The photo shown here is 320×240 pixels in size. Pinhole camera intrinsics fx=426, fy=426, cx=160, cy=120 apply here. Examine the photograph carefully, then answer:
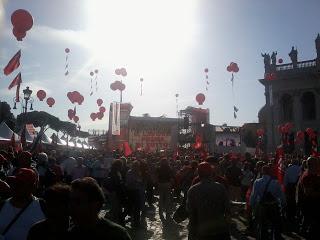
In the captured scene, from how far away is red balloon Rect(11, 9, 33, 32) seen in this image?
9.92 meters

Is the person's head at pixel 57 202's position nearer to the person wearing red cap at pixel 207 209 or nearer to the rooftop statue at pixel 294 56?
the person wearing red cap at pixel 207 209

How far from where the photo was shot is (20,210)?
421 centimetres

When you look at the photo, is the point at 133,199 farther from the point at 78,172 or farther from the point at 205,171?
the point at 205,171

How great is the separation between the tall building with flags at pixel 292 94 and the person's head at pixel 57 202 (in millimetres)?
37062

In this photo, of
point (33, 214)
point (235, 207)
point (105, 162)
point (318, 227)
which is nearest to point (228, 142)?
point (105, 162)

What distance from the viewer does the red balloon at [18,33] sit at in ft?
33.1

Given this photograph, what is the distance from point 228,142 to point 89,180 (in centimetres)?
3452

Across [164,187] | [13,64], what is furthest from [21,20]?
[164,187]

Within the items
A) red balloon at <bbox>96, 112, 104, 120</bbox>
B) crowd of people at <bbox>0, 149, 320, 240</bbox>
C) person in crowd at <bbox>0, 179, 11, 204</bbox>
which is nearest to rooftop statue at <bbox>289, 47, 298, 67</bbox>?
red balloon at <bbox>96, 112, 104, 120</bbox>

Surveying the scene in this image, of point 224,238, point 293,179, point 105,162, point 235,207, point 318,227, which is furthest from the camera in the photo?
point 105,162

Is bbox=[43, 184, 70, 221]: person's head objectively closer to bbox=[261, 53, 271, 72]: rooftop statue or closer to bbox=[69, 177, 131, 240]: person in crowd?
bbox=[69, 177, 131, 240]: person in crowd

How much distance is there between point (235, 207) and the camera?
535 inches

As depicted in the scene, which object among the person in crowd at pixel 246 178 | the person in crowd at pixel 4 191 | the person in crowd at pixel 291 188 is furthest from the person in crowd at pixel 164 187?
the person in crowd at pixel 4 191

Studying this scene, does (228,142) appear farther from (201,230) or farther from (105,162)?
(201,230)
